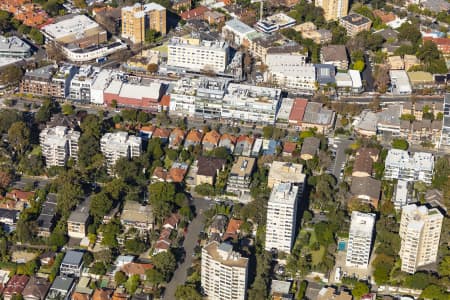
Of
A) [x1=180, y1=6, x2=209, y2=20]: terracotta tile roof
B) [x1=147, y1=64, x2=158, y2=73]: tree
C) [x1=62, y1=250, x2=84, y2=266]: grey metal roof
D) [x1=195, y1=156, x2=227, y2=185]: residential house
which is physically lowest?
[x1=62, y1=250, x2=84, y2=266]: grey metal roof

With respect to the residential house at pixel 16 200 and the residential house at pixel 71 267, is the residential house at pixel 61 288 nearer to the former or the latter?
the residential house at pixel 71 267

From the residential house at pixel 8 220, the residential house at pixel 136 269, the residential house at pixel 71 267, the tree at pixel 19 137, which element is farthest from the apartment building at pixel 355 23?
the residential house at pixel 71 267

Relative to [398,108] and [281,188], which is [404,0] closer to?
[398,108]

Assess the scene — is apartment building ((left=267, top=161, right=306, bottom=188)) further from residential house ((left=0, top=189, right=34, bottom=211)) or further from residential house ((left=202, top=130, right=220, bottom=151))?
residential house ((left=0, top=189, right=34, bottom=211))

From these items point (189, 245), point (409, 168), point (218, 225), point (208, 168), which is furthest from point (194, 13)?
point (189, 245)

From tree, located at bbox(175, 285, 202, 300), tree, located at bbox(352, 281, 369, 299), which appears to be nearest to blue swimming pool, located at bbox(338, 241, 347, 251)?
tree, located at bbox(352, 281, 369, 299)

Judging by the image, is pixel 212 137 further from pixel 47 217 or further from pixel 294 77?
pixel 47 217
